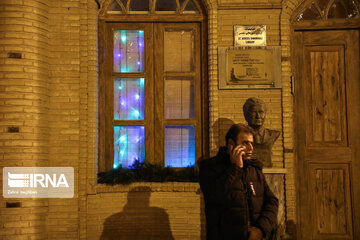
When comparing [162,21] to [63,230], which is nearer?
[63,230]

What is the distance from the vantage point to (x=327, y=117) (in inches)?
207

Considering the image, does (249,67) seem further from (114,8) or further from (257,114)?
(114,8)

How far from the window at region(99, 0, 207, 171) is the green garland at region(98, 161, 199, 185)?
219 mm

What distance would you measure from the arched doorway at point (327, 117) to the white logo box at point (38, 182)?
3.86 m

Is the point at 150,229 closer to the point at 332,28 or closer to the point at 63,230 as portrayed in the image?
the point at 63,230

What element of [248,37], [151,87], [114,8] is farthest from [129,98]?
[248,37]

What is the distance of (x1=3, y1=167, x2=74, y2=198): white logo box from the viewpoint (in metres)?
4.48

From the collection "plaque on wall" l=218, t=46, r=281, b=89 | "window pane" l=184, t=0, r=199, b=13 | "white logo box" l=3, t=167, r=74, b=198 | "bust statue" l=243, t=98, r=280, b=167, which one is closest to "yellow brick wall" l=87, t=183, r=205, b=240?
"white logo box" l=3, t=167, r=74, b=198

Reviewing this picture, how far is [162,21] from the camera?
17.9 feet

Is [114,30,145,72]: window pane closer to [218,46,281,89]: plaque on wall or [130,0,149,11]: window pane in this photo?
[130,0,149,11]: window pane

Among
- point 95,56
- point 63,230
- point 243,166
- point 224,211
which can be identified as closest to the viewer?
point 224,211

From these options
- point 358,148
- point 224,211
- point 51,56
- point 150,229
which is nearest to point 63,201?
point 150,229

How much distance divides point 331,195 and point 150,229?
10.1 ft

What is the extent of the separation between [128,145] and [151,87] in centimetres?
111
